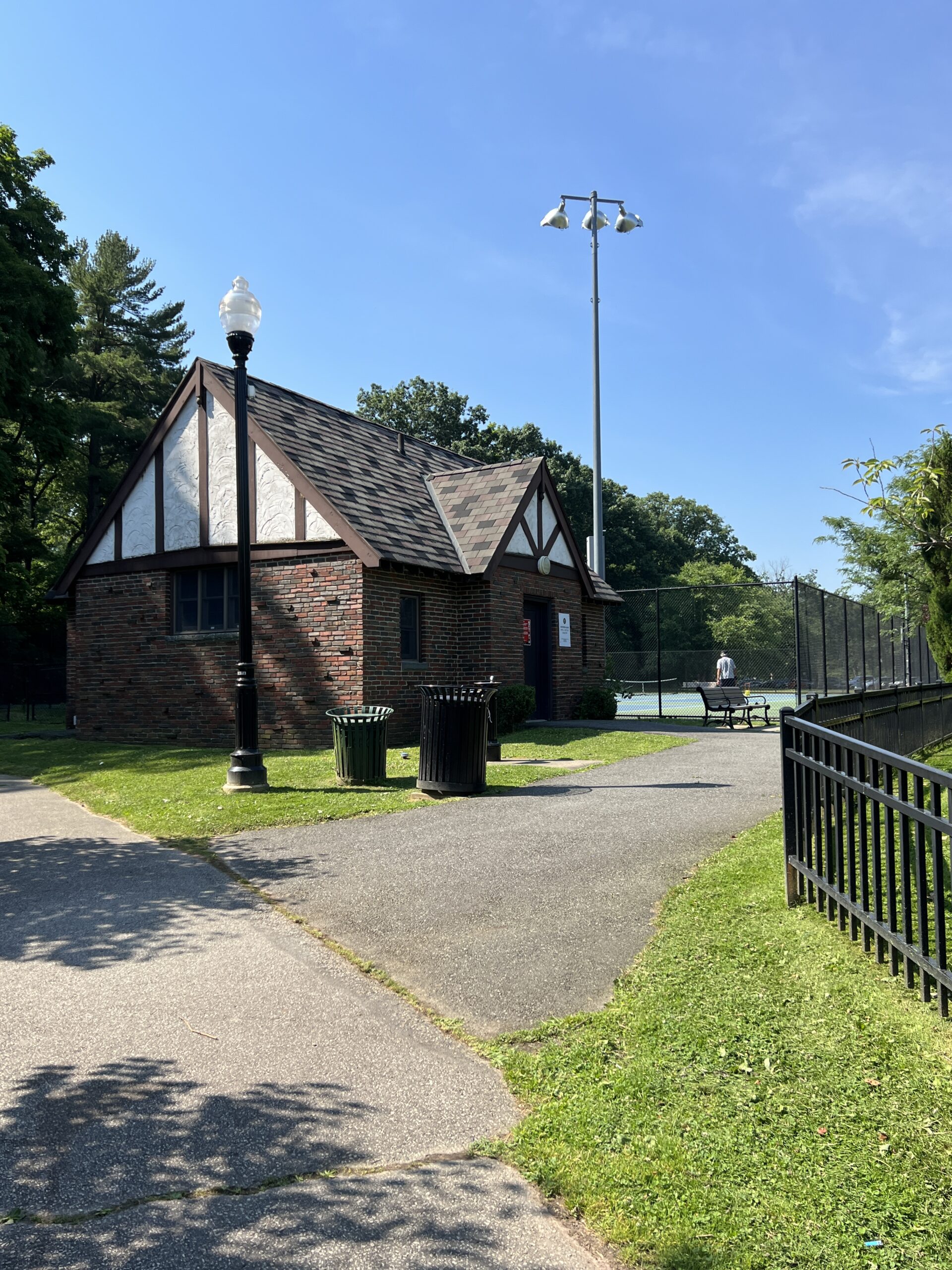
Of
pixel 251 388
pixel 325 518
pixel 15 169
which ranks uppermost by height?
pixel 15 169

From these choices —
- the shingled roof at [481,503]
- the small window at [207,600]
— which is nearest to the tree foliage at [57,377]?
the small window at [207,600]

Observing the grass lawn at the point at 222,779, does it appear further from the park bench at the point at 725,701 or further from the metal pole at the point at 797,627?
the metal pole at the point at 797,627

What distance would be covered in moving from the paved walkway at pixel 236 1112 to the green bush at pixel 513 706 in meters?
11.4

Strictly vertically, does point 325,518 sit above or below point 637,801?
above

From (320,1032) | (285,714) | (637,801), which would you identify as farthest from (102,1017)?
(285,714)

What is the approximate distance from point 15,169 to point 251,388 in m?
13.0

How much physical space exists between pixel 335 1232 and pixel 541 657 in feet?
57.3

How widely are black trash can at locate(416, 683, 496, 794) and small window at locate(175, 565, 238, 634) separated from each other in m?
7.53

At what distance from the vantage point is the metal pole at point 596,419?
2500 centimetres

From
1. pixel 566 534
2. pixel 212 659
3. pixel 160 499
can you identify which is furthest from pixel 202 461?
pixel 566 534

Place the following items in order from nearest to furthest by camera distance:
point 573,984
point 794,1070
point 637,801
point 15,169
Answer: point 794,1070, point 573,984, point 637,801, point 15,169

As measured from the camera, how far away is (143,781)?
11562mm

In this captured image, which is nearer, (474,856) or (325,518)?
(474,856)

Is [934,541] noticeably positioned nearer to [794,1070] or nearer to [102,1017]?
[794,1070]
